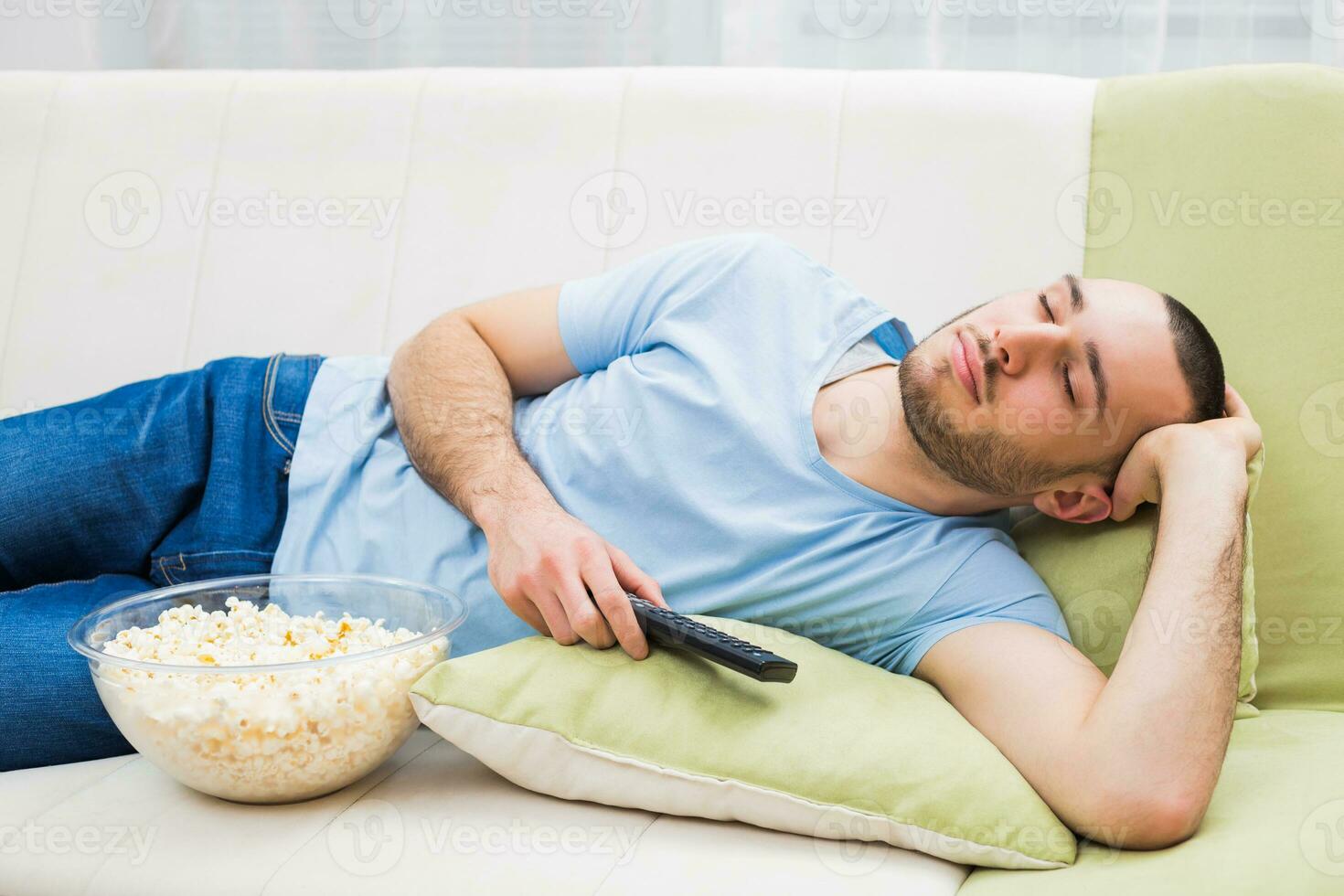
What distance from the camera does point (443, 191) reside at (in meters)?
1.67

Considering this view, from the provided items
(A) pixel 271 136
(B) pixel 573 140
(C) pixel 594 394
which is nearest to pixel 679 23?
(B) pixel 573 140

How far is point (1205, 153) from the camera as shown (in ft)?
4.59

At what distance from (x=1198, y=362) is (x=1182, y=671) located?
1.26ft

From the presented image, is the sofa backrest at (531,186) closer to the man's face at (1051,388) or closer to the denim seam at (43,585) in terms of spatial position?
the man's face at (1051,388)

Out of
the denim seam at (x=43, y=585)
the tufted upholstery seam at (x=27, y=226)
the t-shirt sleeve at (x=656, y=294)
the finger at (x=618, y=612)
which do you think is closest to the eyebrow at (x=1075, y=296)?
the t-shirt sleeve at (x=656, y=294)

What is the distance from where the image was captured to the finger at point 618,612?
1.03 m

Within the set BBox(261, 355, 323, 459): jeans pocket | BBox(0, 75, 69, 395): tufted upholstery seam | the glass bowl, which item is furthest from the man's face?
BBox(0, 75, 69, 395): tufted upholstery seam

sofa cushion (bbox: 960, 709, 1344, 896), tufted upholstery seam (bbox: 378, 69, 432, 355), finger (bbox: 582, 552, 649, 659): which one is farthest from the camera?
tufted upholstery seam (bbox: 378, 69, 432, 355)

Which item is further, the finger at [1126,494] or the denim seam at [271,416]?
the denim seam at [271,416]

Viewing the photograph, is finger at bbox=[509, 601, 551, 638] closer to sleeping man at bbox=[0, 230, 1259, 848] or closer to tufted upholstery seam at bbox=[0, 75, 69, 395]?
sleeping man at bbox=[0, 230, 1259, 848]

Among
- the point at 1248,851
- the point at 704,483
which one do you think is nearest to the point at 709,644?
the point at 704,483

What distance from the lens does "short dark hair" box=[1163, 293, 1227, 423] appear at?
1188mm

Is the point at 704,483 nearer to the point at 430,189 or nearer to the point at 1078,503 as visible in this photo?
the point at 1078,503

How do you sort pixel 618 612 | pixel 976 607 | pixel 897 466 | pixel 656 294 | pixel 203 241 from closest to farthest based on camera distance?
1. pixel 618 612
2. pixel 976 607
3. pixel 897 466
4. pixel 656 294
5. pixel 203 241
